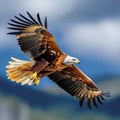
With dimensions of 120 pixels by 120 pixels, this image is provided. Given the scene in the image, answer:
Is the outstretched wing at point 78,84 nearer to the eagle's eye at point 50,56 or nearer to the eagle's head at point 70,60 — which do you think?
the eagle's eye at point 50,56

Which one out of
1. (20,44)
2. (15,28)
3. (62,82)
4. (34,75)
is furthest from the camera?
(62,82)

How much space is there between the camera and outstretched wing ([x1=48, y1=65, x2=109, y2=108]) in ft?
14.5

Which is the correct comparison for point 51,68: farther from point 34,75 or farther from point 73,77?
point 73,77

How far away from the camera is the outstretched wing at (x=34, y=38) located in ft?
12.6

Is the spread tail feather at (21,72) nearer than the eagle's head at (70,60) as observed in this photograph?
Yes

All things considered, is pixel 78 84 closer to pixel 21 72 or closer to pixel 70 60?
pixel 70 60

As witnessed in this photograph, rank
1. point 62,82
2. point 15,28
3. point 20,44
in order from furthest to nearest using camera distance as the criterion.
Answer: point 62,82 → point 15,28 → point 20,44

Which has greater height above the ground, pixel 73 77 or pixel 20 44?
pixel 20 44

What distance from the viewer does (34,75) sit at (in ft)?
11.5

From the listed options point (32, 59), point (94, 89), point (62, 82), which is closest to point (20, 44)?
point (32, 59)

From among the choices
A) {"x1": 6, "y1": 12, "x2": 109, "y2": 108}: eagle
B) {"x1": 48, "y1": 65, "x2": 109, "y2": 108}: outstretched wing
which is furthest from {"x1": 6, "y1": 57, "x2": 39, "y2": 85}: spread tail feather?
{"x1": 48, "y1": 65, "x2": 109, "y2": 108}: outstretched wing

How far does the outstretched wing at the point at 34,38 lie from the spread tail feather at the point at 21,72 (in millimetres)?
146

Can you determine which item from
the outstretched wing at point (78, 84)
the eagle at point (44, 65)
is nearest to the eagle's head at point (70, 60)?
the eagle at point (44, 65)

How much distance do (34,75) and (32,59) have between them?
0.72 ft
